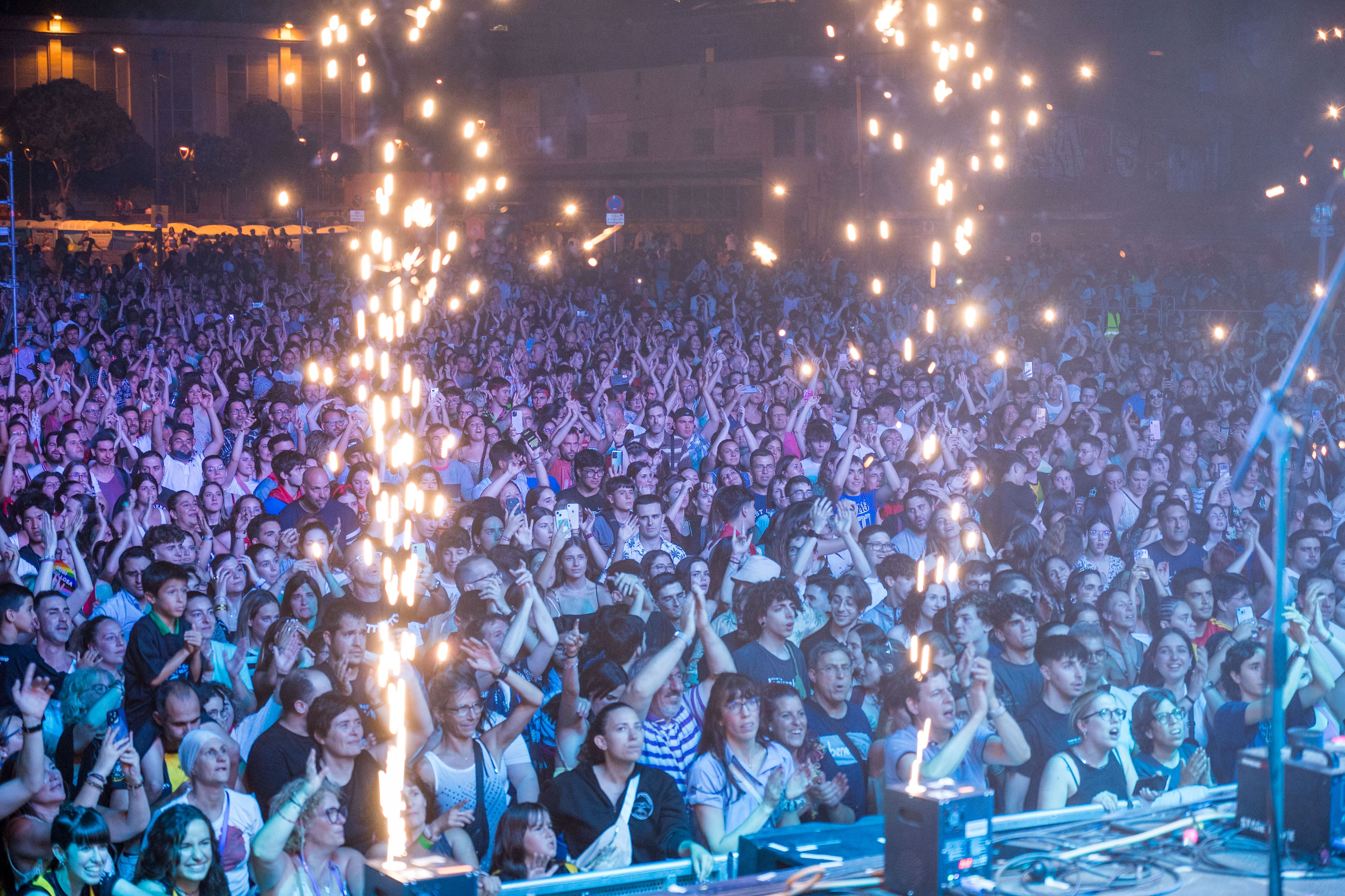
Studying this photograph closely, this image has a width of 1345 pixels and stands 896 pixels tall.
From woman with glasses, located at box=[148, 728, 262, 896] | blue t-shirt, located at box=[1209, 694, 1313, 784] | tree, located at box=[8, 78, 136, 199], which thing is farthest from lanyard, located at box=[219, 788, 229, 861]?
tree, located at box=[8, 78, 136, 199]

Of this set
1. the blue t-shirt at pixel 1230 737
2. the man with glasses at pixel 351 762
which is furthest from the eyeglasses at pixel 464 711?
the blue t-shirt at pixel 1230 737

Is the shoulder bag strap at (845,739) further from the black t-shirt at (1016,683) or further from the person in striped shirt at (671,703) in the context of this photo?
the black t-shirt at (1016,683)

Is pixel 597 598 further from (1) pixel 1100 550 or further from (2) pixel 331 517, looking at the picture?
(1) pixel 1100 550

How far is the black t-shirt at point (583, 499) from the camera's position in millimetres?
6859

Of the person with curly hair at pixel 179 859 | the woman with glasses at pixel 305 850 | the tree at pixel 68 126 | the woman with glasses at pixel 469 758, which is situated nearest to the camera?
the person with curly hair at pixel 179 859

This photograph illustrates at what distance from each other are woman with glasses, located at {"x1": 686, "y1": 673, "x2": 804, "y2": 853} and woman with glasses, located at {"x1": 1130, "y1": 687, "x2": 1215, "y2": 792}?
1.17 m

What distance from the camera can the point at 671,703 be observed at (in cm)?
445

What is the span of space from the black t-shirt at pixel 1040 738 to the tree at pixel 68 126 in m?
37.4

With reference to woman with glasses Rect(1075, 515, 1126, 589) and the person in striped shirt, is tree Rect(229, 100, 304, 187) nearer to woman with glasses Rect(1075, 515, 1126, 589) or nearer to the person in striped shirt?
woman with glasses Rect(1075, 515, 1126, 589)

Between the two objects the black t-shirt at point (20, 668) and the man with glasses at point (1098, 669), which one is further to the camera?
the man with glasses at point (1098, 669)

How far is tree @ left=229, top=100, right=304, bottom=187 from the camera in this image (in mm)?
40875

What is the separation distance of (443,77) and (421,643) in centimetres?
3606

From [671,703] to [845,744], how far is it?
59 centimetres

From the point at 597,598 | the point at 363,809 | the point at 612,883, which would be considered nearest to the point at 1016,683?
the point at 597,598
